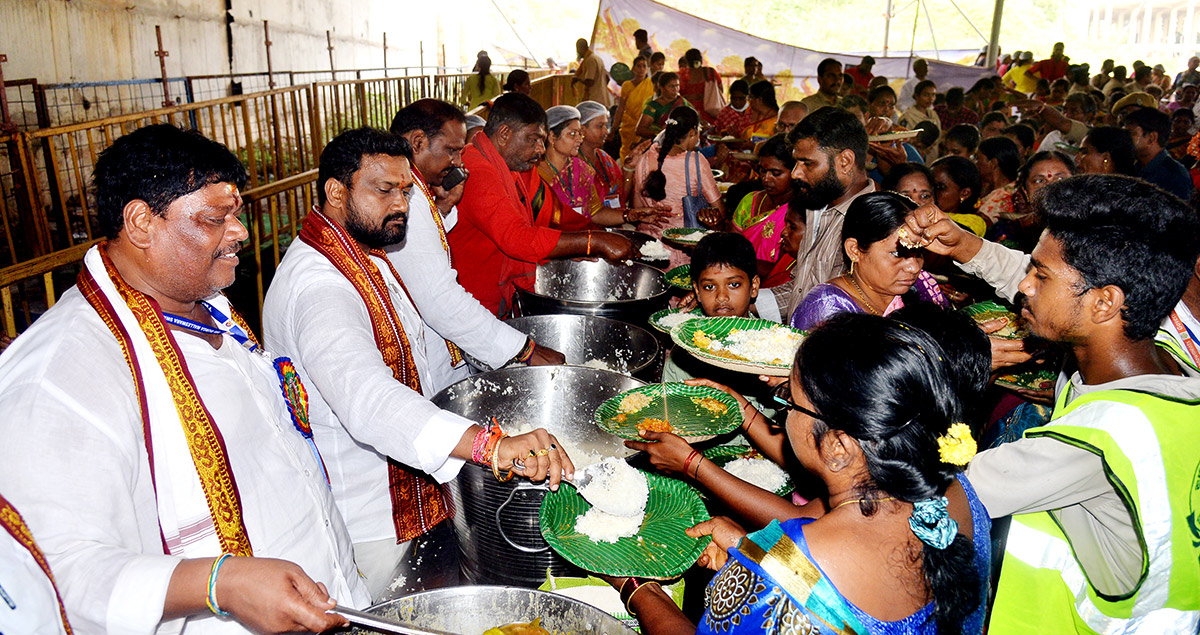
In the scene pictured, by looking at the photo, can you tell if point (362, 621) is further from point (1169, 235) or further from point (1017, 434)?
point (1017, 434)

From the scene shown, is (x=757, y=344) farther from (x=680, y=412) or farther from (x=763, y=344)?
(x=680, y=412)

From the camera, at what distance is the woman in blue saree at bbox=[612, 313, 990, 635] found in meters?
1.54

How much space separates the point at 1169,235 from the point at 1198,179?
697 centimetres

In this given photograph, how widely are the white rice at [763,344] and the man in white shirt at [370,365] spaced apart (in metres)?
1.02

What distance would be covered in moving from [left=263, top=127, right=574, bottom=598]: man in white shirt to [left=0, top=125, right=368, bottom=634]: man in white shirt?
0.75ft

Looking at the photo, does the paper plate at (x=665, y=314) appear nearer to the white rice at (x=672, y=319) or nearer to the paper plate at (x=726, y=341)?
the white rice at (x=672, y=319)

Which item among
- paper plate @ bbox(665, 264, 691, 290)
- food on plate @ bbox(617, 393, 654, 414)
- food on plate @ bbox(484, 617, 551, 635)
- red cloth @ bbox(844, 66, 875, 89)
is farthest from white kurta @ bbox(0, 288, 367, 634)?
red cloth @ bbox(844, 66, 875, 89)

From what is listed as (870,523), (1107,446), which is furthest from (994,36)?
(870,523)

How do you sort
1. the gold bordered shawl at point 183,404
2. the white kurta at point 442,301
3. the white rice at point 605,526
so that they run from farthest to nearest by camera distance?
the white kurta at point 442,301, the white rice at point 605,526, the gold bordered shawl at point 183,404

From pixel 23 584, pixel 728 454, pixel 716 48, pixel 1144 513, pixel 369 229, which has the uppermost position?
pixel 716 48

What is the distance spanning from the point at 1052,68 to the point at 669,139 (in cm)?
1311

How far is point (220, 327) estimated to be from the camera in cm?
205

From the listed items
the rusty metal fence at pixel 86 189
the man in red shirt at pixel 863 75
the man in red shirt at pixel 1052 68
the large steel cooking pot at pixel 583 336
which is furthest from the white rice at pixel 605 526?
the man in red shirt at pixel 1052 68

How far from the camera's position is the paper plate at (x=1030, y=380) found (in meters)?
3.06
